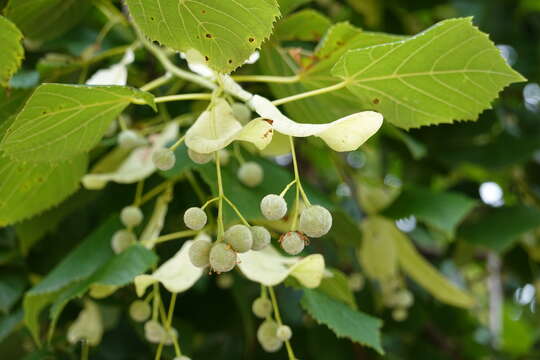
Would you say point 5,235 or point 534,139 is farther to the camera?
point 534,139

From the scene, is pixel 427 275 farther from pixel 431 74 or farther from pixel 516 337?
pixel 516 337

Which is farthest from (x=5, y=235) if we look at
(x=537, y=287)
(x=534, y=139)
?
(x=537, y=287)

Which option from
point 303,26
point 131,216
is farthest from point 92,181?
point 303,26

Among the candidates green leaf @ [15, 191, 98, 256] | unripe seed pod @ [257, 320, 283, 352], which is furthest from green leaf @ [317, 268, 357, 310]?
green leaf @ [15, 191, 98, 256]

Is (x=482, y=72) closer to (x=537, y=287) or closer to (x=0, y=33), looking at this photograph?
(x=0, y=33)

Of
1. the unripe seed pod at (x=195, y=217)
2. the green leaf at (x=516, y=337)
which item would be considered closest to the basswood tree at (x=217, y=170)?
the unripe seed pod at (x=195, y=217)

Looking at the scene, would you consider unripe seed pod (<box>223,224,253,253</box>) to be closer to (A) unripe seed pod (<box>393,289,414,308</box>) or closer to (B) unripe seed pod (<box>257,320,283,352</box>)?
(B) unripe seed pod (<box>257,320,283,352</box>)

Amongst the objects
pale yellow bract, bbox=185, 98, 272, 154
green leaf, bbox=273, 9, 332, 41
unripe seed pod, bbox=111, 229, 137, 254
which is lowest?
unripe seed pod, bbox=111, 229, 137, 254
